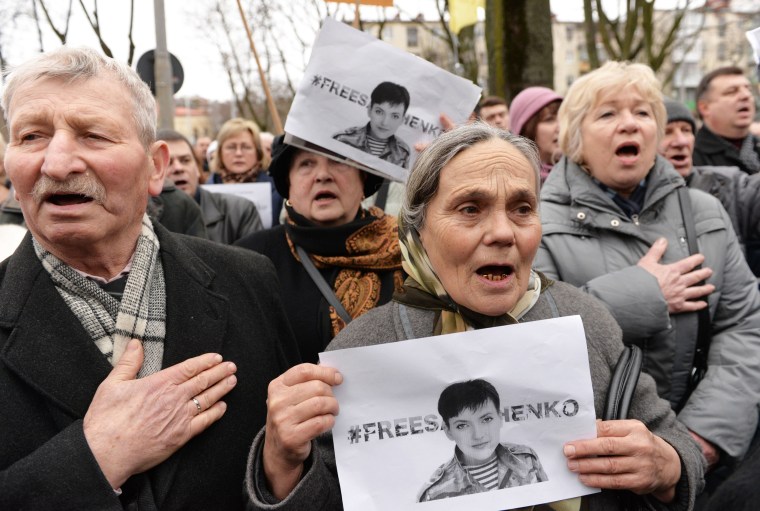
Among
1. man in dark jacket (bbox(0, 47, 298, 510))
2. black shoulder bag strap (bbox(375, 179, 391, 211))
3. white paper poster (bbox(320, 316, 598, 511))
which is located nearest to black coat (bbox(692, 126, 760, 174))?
black shoulder bag strap (bbox(375, 179, 391, 211))

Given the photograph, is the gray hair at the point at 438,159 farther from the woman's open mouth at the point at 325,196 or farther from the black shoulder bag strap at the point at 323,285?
the woman's open mouth at the point at 325,196

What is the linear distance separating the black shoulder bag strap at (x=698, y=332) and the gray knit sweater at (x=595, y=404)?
0.83 metres

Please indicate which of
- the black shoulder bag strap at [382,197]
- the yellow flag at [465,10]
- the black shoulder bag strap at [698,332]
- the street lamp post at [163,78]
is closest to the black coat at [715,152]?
the yellow flag at [465,10]

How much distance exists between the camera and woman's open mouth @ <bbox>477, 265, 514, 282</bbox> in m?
1.88

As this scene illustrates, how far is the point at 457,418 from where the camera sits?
1757 mm

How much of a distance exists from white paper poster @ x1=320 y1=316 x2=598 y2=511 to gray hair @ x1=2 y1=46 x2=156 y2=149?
0.90 meters

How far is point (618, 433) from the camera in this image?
1.78 m

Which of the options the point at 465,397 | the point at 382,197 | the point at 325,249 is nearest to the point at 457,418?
the point at 465,397

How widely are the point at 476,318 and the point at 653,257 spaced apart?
1128 millimetres

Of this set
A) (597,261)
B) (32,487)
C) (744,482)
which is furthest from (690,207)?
(32,487)

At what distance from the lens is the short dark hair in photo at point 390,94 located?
117 inches

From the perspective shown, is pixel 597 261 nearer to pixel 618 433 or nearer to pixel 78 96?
pixel 618 433

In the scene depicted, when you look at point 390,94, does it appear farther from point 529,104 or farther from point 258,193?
point 258,193

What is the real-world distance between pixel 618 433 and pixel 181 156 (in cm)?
453
